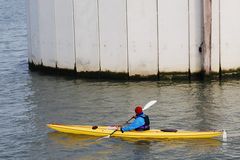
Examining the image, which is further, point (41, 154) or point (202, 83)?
point (202, 83)

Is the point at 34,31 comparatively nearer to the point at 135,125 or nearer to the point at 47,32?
the point at 47,32

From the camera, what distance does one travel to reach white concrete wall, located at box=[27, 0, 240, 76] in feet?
94.0

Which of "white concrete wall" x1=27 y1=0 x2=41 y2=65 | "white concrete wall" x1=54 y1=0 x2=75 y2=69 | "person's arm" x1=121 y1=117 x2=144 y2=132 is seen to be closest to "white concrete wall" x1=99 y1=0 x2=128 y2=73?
"white concrete wall" x1=54 y1=0 x2=75 y2=69

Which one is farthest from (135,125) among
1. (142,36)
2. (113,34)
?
(113,34)

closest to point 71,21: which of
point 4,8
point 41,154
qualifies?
point 41,154

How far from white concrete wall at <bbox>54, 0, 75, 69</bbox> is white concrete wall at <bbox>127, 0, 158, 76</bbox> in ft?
10.2

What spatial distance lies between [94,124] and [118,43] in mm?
6752

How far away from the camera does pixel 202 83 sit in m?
28.8

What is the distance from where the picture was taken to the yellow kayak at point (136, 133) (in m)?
Result: 21.0

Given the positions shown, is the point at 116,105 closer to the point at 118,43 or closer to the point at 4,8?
the point at 118,43

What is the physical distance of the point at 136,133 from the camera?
2148 cm

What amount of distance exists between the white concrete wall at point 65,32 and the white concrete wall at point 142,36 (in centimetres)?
311

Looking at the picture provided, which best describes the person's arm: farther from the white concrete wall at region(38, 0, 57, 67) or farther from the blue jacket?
the white concrete wall at region(38, 0, 57, 67)

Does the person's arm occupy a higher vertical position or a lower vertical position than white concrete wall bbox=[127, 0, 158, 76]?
lower
